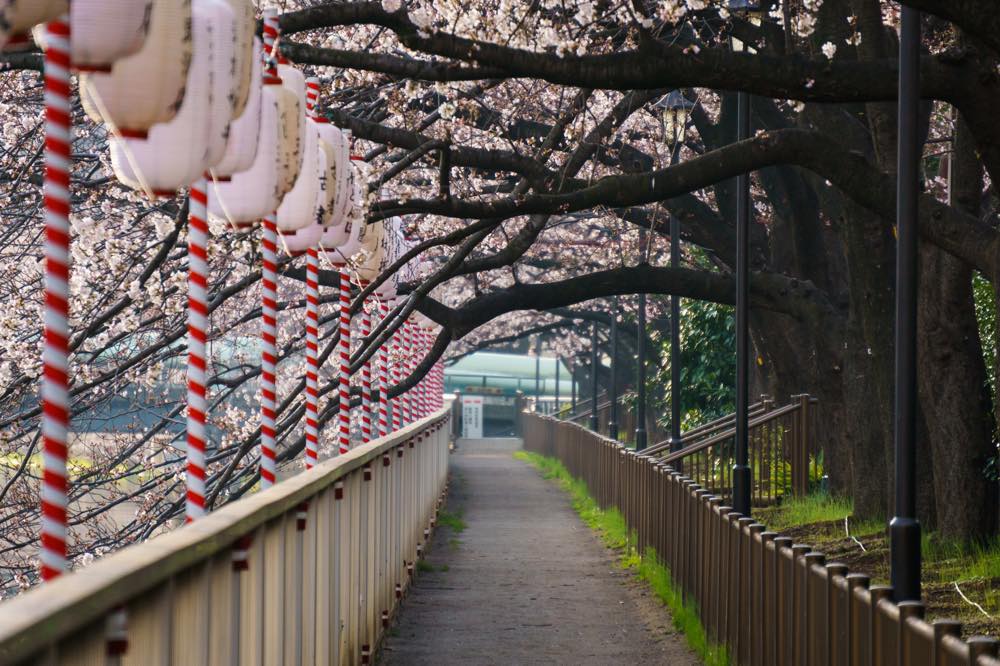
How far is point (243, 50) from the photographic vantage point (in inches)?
273

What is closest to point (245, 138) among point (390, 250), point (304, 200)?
point (304, 200)

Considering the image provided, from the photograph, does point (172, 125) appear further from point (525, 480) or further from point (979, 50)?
point (525, 480)

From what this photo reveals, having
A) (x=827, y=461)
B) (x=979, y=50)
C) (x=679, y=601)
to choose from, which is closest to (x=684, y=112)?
(x=827, y=461)

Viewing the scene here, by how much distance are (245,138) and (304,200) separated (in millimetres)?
2284

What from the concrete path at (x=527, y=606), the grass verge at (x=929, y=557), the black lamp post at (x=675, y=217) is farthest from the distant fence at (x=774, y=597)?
the black lamp post at (x=675, y=217)

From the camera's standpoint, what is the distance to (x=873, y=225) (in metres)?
15.8

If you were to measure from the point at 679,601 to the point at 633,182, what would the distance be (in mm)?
3415

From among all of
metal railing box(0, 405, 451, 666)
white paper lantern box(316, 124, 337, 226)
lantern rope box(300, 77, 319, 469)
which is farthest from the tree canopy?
metal railing box(0, 405, 451, 666)

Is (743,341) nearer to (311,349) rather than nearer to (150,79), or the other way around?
(311,349)

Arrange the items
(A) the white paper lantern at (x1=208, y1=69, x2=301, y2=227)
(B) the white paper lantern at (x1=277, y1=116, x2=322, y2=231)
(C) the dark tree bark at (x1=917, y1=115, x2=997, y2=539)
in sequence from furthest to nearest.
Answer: (C) the dark tree bark at (x1=917, y1=115, x2=997, y2=539)
(B) the white paper lantern at (x1=277, y1=116, x2=322, y2=231)
(A) the white paper lantern at (x1=208, y1=69, x2=301, y2=227)

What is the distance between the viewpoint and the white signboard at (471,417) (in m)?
79.4

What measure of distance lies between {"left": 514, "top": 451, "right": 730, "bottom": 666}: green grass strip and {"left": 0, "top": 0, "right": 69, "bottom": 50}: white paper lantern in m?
6.68

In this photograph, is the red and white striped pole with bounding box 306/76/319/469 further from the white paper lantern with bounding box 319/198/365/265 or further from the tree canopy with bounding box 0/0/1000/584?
the tree canopy with bounding box 0/0/1000/584

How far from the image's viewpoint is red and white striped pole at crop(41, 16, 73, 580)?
195 inches
